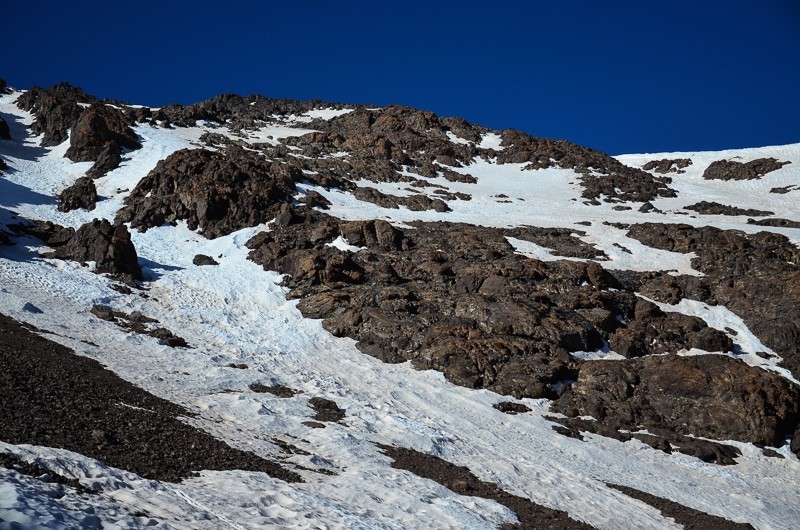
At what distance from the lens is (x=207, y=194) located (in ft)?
172

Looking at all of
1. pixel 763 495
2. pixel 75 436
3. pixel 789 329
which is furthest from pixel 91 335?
pixel 789 329

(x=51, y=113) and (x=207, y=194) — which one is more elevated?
(x=51, y=113)

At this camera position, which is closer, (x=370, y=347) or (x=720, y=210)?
(x=370, y=347)

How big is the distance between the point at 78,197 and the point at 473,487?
50582 mm

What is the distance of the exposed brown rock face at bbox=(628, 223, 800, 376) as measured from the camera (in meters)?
37.5

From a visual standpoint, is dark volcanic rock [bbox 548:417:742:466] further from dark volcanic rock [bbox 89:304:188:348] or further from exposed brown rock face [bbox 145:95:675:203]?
exposed brown rock face [bbox 145:95:675:203]

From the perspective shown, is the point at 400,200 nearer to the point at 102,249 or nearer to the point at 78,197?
the point at 78,197

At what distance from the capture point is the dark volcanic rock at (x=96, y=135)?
65500 mm

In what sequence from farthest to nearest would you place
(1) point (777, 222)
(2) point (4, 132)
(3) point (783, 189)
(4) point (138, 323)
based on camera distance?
1. (3) point (783, 189)
2. (2) point (4, 132)
3. (1) point (777, 222)
4. (4) point (138, 323)

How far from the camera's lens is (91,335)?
96.9 ft

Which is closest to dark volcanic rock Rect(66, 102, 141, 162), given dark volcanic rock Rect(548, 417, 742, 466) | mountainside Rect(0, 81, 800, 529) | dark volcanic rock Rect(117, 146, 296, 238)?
mountainside Rect(0, 81, 800, 529)

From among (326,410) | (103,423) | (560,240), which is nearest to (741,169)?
(560,240)

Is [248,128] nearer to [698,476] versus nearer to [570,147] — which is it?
[570,147]

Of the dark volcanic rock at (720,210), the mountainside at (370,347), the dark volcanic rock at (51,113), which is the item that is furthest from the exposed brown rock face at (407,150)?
the dark volcanic rock at (51,113)
